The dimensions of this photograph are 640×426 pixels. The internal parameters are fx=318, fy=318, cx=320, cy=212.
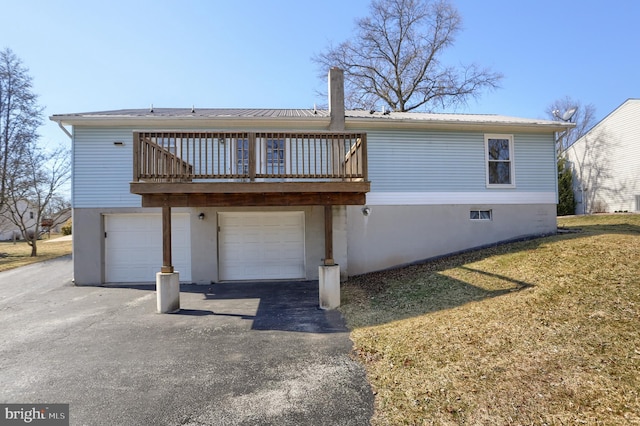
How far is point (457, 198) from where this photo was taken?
948 centimetres

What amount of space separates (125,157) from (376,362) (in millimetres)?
8477

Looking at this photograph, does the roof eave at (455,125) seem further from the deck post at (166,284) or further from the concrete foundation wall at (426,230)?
the deck post at (166,284)

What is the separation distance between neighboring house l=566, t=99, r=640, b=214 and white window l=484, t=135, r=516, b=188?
12.4 m

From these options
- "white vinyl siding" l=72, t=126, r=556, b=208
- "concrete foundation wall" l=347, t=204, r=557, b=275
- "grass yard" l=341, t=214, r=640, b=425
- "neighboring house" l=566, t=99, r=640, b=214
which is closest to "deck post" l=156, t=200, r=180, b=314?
"white vinyl siding" l=72, t=126, r=556, b=208

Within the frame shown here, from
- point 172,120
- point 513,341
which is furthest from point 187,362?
point 172,120

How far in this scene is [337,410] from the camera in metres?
2.91

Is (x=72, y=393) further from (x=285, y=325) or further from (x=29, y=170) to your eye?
(x=29, y=170)

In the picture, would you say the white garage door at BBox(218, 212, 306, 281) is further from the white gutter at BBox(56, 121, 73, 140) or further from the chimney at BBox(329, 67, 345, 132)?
the white gutter at BBox(56, 121, 73, 140)

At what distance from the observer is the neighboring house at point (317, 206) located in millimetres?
8688

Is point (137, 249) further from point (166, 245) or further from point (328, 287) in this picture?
point (328, 287)

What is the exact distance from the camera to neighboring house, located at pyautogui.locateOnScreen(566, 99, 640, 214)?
664 inches

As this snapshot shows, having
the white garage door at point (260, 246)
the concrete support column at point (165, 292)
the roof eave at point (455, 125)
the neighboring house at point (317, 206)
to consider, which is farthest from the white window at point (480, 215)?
the concrete support column at point (165, 292)

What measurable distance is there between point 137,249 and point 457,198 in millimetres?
9350

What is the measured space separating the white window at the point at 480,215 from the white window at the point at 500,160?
0.89 metres
